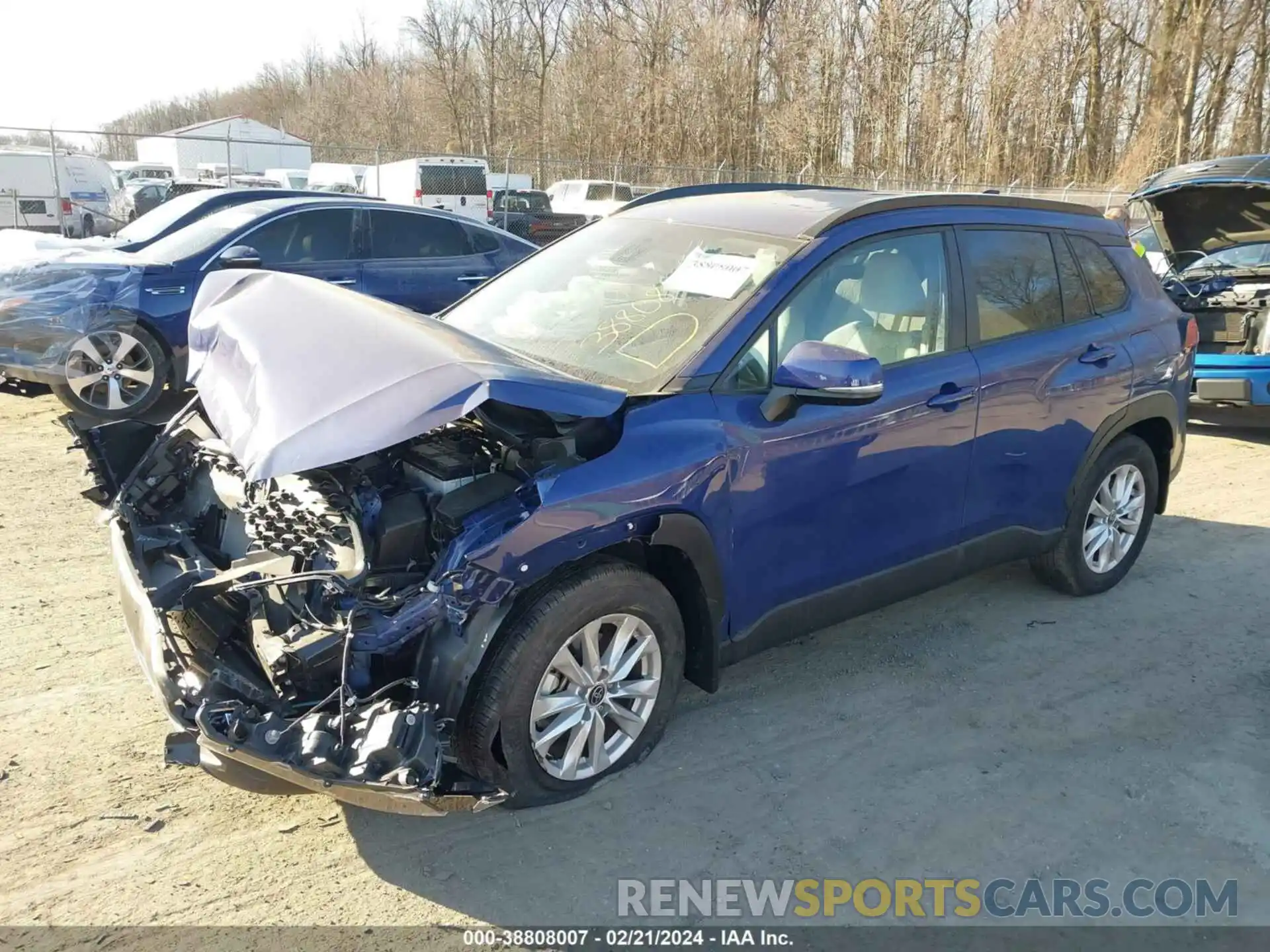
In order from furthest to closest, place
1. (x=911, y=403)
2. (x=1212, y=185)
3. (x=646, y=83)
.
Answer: (x=646, y=83) → (x=1212, y=185) → (x=911, y=403)

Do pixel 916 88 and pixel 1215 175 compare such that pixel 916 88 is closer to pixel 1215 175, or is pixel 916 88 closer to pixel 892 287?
pixel 1215 175

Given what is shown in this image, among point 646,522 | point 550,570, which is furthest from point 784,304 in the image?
point 550,570

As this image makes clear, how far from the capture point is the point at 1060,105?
31672mm

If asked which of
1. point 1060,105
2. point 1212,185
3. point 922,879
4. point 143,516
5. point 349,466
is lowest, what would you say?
point 922,879

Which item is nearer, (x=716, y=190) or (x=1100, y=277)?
(x=716, y=190)

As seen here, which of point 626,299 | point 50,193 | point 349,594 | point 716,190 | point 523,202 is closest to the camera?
point 349,594

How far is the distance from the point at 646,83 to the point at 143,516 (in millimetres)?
36583

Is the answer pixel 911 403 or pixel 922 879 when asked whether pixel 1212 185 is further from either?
pixel 922 879

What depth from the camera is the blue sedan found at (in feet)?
23.1

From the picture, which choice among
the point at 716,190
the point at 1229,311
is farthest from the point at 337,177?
the point at 716,190

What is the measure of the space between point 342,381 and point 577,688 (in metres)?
1.20

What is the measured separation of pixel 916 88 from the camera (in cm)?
3241

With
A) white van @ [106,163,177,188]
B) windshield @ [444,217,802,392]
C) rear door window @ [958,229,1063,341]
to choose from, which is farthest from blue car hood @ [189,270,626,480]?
white van @ [106,163,177,188]

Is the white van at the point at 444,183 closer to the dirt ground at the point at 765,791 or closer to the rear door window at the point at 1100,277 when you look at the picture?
the rear door window at the point at 1100,277
